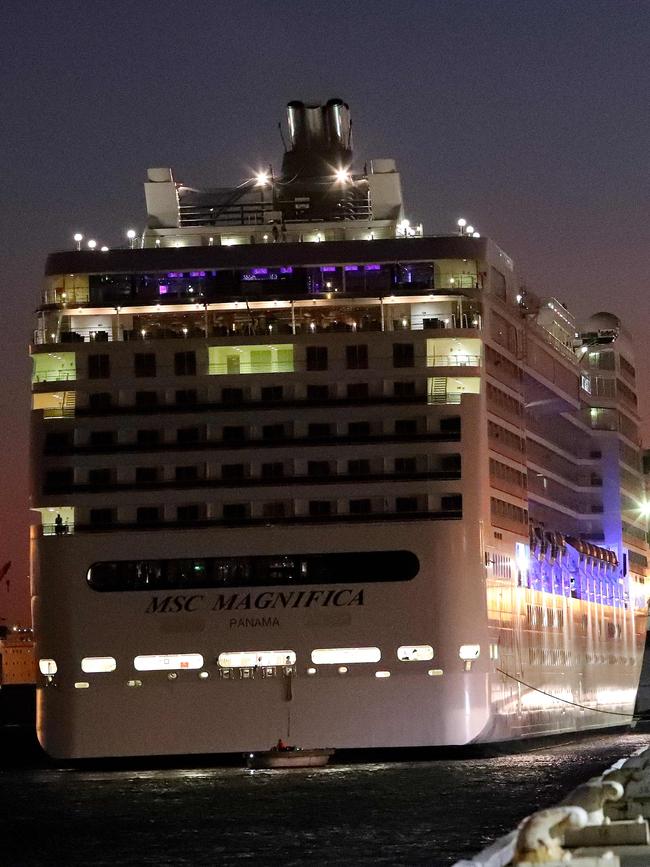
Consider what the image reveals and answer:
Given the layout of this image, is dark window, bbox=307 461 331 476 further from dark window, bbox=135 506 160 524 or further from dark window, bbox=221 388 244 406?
dark window, bbox=135 506 160 524

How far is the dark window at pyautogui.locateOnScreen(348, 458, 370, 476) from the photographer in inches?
1752

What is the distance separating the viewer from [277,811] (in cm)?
3528

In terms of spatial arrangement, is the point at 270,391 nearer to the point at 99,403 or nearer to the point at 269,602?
the point at 99,403

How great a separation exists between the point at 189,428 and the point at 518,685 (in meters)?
11.4

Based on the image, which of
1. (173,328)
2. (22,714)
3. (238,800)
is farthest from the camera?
(22,714)

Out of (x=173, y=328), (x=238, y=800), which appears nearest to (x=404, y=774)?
(x=238, y=800)

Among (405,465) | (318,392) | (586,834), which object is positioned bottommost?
(586,834)

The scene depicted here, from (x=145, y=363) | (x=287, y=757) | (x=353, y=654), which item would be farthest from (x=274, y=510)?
(x=287, y=757)

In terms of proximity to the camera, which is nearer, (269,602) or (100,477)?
(269,602)

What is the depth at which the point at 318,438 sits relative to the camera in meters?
44.8

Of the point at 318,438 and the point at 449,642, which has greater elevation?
the point at 318,438

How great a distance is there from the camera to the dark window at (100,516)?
44344 millimetres

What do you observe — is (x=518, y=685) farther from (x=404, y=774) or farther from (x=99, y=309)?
(x=99, y=309)

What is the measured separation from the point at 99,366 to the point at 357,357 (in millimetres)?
6212
